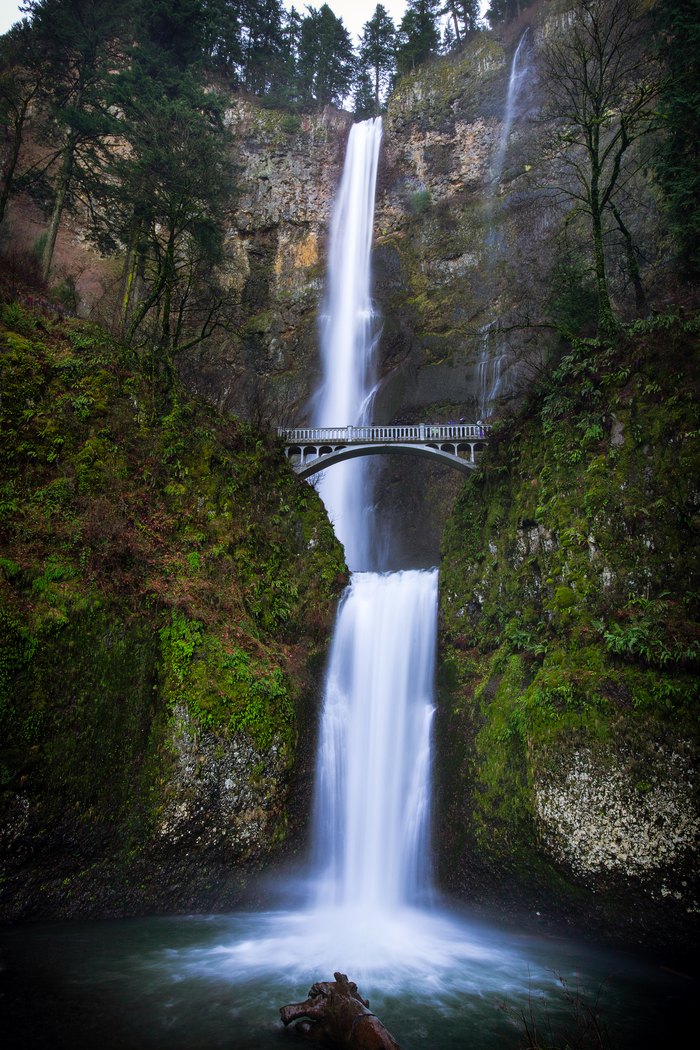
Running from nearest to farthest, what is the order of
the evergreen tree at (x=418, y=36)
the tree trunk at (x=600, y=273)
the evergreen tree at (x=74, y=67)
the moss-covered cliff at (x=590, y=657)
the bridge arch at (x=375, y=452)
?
the moss-covered cliff at (x=590, y=657) → the tree trunk at (x=600, y=273) → the evergreen tree at (x=74, y=67) → the bridge arch at (x=375, y=452) → the evergreen tree at (x=418, y=36)

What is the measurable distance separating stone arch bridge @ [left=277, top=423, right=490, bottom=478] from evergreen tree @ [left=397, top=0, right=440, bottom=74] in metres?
29.0

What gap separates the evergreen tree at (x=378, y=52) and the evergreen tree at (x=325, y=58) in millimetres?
1132

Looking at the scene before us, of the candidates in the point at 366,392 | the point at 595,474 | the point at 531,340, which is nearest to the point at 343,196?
the point at 366,392

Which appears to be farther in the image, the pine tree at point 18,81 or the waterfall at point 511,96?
Answer: the waterfall at point 511,96

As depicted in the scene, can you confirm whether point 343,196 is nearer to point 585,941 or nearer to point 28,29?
point 28,29

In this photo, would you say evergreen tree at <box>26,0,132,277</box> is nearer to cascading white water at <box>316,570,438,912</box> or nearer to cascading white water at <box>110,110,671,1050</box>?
cascading white water at <box>316,570,438,912</box>

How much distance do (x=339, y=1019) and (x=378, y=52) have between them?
178 ft

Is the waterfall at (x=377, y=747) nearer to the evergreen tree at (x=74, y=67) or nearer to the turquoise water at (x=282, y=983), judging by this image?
the turquoise water at (x=282, y=983)

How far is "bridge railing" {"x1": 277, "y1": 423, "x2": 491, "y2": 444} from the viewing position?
21984mm

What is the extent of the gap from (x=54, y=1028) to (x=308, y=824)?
6.04 m

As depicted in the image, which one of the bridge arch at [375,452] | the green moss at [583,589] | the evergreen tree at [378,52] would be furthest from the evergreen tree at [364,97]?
the green moss at [583,589]

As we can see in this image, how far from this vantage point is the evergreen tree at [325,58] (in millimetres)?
39906

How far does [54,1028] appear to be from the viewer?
17.9 feet

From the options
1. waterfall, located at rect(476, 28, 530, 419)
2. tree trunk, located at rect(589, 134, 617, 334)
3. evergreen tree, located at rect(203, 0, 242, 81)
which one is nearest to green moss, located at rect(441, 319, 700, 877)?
tree trunk, located at rect(589, 134, 617, 334)
